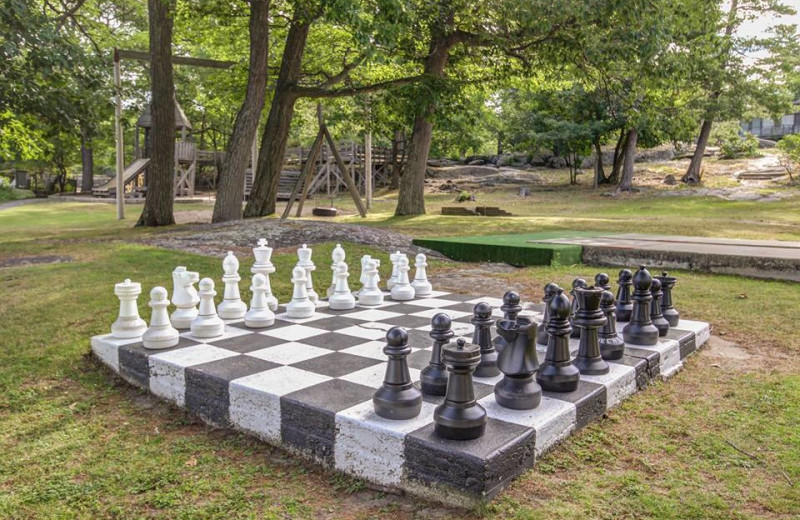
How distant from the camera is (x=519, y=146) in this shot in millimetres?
27875

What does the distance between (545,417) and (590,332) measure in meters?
0.62

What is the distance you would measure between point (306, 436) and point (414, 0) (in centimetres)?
925

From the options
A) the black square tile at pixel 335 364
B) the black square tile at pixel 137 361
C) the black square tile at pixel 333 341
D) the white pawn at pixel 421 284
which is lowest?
the black square tile at pixel 137 361

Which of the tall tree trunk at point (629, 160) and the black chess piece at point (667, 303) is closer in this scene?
the black chess piece at point (667, 303)

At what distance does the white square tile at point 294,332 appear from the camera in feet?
10.7

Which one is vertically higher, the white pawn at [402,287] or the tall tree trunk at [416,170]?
the tall tree trunk at [416,170]

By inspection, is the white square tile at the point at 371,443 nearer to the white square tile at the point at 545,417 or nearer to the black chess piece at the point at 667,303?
the white square tile at the point at 545,417

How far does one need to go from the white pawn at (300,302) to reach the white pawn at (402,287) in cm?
80

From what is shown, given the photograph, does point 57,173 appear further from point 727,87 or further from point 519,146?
point 727,87

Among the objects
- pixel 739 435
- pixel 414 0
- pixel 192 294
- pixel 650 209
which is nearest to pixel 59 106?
pixel 192 294

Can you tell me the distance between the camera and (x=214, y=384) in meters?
2.56

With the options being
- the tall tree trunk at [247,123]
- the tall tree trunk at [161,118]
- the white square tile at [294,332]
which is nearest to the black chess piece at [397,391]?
the white square tile at [294,332]

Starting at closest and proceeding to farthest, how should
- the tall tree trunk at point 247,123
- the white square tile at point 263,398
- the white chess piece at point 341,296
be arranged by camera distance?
the white square tile at point 263,398 → the white chess piece at point 341,296 → the tall tree trunk at point 247,123

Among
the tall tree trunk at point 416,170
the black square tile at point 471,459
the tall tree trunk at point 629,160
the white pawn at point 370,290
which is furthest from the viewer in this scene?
the tall tree trunk at point 629,160
